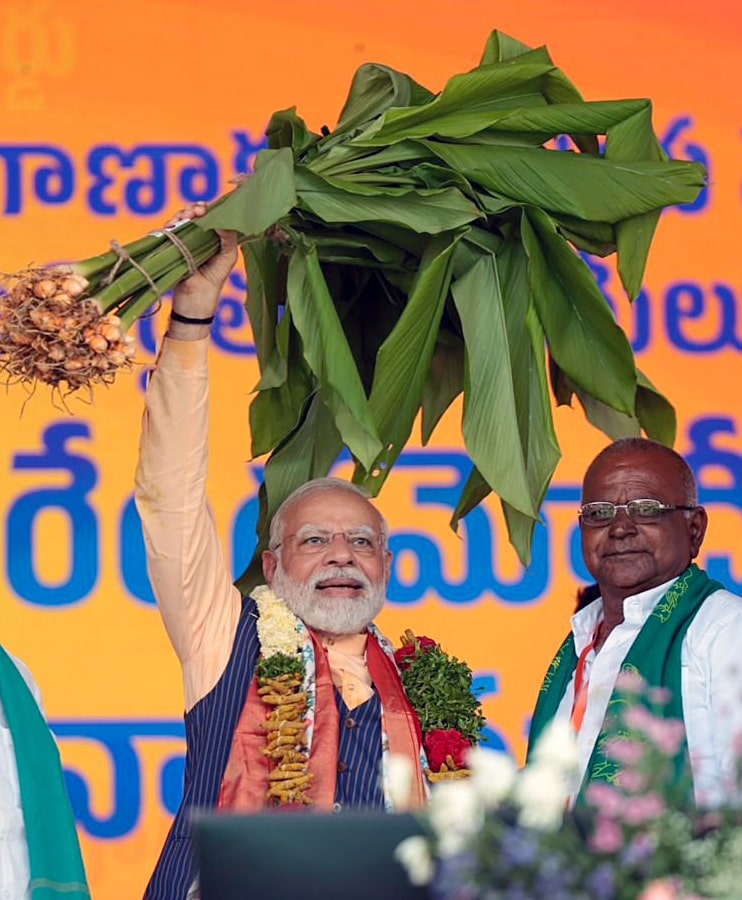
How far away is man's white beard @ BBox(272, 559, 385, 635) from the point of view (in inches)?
128

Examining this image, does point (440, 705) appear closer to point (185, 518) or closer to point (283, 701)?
point (283, 701)

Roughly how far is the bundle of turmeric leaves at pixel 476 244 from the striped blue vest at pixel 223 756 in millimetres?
436

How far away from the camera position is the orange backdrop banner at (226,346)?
441 centimetres

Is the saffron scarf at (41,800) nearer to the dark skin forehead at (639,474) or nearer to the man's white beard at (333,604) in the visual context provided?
the man's white beard at (333,604)

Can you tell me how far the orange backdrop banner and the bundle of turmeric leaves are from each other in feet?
3.87

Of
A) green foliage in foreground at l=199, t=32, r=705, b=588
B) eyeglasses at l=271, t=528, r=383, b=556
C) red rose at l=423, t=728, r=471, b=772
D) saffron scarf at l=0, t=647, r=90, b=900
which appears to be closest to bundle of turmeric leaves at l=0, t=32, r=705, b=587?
green foliage in foreground at l=199, t=32, r=705, b=588

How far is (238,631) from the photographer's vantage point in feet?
10.6

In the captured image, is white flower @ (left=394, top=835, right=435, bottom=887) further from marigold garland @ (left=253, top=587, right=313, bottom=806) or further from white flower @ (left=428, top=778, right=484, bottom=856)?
marigold garland @ (left=253, top=587, right=313, bottom=806)

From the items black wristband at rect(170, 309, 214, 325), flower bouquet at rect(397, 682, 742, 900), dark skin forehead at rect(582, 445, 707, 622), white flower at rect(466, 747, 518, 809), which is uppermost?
black wristband at rect(170, 309, 214, 325)

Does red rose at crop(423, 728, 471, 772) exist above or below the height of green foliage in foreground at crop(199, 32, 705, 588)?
below

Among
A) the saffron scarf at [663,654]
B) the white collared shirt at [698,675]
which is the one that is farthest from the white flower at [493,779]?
the saffron scarf at [663,654]

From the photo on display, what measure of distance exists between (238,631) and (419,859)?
6.06 ft

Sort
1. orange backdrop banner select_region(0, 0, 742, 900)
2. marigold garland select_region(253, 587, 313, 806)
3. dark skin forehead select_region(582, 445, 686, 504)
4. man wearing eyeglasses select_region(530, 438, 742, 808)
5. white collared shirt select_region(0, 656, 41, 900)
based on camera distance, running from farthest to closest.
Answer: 1. orange backdrop banner select_region(0, 0, 742, 900)
2. dark skin forehead select_region(582, 445, 686, 504)
3. man wearing eyeglasses select_region(530, 438, 742, 808)
4. marigold garland select_region(253, 587, 313, 806)
5. white collared shirt select_region(0, 656, 41, 900)

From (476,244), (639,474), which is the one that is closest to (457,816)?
(476,244)
